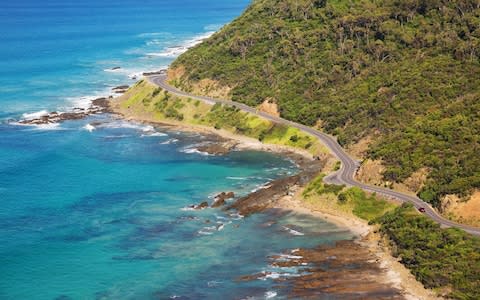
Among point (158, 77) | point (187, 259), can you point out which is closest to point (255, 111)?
point (158, 77)

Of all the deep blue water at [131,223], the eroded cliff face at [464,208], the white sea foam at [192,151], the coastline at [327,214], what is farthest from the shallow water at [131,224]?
the eroded cliff face at [464,208]

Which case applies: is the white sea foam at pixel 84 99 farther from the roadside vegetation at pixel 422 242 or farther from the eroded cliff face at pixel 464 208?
the eroded cliff face at pixel 464 208

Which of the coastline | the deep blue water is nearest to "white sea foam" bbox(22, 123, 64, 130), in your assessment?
the deep blue water

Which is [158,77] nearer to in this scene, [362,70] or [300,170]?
[362,70]

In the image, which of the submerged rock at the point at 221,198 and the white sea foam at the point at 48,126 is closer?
the submerged rock at the point at 221,198

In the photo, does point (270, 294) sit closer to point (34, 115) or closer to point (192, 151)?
point (192, 151)

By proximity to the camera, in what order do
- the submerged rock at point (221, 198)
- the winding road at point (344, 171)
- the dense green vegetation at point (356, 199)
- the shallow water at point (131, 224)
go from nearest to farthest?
the shallow water at point (131, 224) < the winding road at point (344, 171) < the dense green vegetation at point (356, 199) < the submerged rock at point (221, 198)

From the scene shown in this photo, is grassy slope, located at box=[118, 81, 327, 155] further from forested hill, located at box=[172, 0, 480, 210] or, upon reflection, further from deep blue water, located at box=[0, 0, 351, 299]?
deep blue water, located at box=[0, 0, 351, 299]
